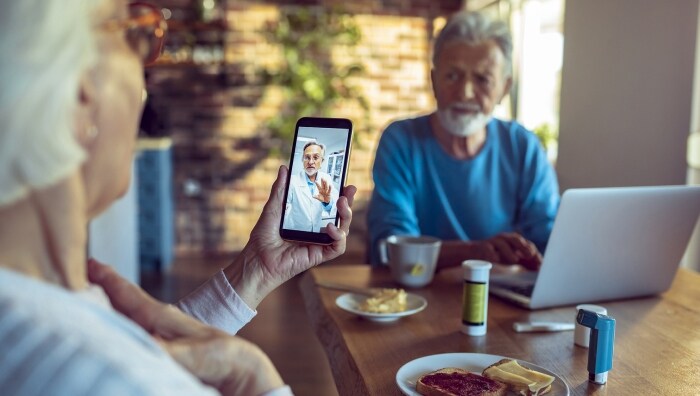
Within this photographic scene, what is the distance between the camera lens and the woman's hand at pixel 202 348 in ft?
2.30

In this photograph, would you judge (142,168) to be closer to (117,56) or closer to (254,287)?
(254,287)

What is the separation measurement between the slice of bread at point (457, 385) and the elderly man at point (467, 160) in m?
1.01

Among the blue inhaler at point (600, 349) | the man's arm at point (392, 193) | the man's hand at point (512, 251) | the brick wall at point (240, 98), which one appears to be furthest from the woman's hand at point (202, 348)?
the brick wall at point (240, 98)

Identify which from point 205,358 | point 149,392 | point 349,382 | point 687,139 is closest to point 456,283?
point 349,382

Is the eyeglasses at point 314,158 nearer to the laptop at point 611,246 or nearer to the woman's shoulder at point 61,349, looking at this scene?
→ the laptop at point 611,246

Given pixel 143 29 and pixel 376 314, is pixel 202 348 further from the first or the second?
pixel 376 314

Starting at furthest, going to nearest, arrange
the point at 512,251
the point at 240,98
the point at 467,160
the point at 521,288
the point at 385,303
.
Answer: the point at 240,98, the point at 467,160, the point at 512,251, the point at 521,288, the point at 385,303

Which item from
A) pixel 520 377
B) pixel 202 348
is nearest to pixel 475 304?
pixel 520 377

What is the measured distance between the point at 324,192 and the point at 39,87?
71cm

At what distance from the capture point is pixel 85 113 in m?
0.58

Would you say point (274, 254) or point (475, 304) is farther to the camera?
point (475, 304)

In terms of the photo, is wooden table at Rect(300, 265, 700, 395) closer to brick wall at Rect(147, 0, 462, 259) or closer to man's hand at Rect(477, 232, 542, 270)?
A: man's hand at Rect(477, 232, 542, 270)

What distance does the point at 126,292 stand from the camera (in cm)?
75

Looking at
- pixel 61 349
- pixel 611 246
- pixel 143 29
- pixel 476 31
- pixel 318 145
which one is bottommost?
pixel 611 246
